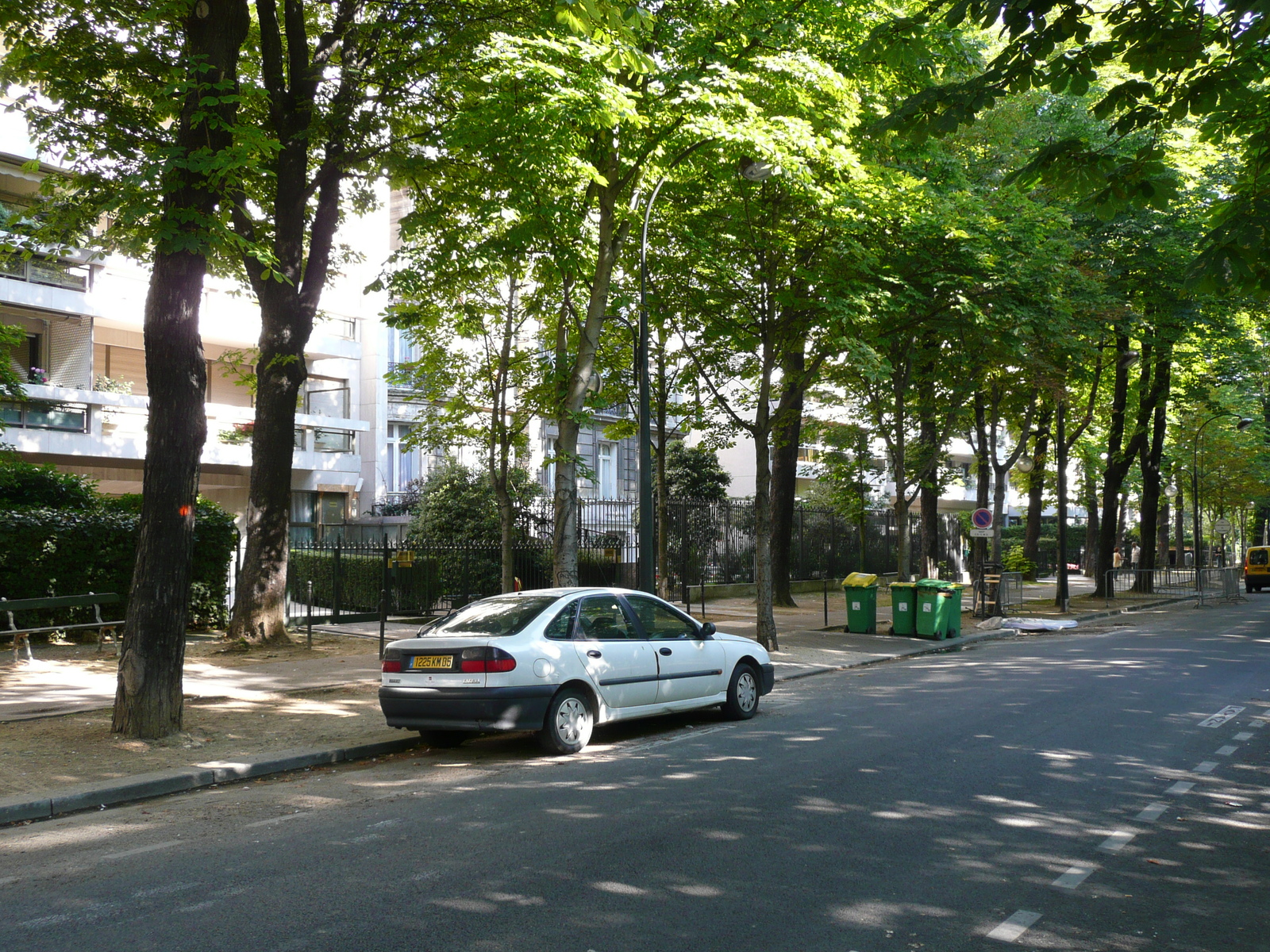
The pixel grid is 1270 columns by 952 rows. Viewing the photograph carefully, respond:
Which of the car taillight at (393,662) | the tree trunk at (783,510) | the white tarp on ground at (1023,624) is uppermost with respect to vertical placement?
the tree trunk at (783,510)

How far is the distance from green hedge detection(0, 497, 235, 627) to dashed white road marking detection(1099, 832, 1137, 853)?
13.6 m

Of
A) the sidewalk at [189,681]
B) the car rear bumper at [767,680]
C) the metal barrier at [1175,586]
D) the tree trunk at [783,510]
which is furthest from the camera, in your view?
the metal barrier at [1175,586]

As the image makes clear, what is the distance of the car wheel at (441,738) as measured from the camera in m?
10.0

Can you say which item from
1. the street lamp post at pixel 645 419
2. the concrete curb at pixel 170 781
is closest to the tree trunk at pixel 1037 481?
the street lamp post at pixel 645 419

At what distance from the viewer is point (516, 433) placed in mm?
20312

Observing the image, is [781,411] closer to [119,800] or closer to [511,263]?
[511,263]

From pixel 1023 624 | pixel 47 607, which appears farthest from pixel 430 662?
pixel 1023 624

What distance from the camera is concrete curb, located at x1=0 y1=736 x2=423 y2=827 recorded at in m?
7.46

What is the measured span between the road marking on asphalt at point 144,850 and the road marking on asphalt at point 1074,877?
17.0 feet

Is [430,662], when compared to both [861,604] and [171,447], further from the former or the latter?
[861,604]

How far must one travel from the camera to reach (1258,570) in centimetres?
4478

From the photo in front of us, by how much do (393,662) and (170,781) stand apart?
2087 millimetres

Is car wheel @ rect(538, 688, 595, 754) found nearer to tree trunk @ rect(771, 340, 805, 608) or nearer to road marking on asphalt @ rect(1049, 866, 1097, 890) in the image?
road marking on asphalt @ rect(1049, 866, 1097, 890)

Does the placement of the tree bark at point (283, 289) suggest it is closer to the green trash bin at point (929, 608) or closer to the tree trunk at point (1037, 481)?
the green trash bin at point (929, 608)
